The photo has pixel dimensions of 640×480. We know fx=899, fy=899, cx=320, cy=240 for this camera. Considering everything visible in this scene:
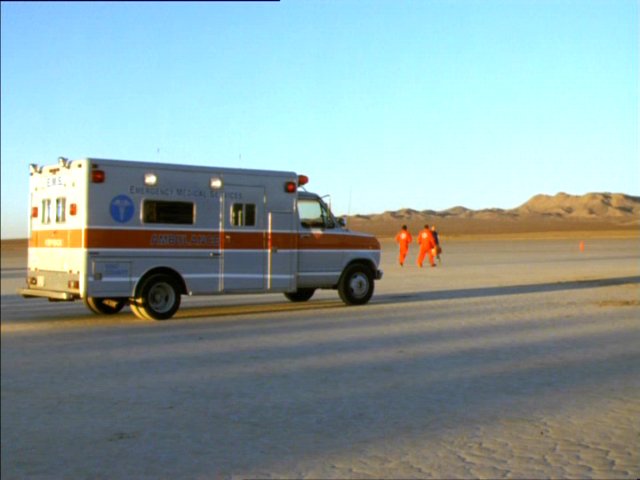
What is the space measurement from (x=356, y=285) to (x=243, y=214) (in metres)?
3.17

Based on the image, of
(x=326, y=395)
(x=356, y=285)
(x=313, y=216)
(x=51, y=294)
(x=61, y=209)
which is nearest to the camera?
(x=326, y=395)

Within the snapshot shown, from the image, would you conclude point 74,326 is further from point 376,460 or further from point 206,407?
point 376,460

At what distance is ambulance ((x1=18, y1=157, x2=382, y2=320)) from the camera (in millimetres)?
14539

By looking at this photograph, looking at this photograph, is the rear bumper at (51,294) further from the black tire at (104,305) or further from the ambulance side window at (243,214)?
the ambulance side window at (243,214)

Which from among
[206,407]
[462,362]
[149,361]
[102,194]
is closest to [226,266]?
[102,194]

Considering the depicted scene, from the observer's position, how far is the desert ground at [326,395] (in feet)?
18.4

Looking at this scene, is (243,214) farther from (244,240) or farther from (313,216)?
(313,216)

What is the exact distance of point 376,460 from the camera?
569 cm

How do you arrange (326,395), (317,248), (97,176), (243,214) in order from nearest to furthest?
(326,395) → (97,176) → (243,214) → (317,248)

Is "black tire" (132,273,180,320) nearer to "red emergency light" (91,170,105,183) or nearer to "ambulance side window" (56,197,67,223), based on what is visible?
"ambulance side window" (56,197,67,223)

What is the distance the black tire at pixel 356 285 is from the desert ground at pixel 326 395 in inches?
61.5

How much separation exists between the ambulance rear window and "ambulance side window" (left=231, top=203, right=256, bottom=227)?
82 centimetres

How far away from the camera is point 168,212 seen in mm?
15250

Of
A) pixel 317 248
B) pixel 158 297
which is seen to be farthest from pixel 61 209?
pixel 317 248
